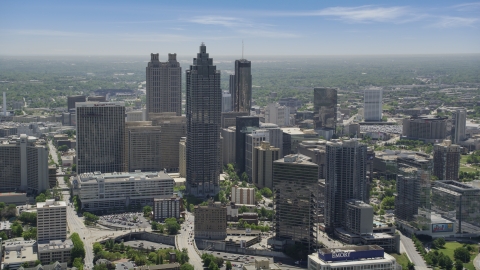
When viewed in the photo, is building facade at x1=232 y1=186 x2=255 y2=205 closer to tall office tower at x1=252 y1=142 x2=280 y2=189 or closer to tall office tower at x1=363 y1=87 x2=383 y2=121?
tall office tower at x1=252 y1=142 x2=280 y2=189

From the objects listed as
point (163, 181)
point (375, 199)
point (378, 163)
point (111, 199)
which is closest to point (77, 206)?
point (111, 199)

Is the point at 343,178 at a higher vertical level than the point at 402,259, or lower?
higher

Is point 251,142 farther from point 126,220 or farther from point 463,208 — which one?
point 463,208

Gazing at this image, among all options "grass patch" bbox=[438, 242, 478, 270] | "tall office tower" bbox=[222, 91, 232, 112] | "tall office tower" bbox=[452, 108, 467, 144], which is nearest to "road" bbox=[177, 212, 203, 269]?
"grass patch" bbox=[438, 242, 478, 270]

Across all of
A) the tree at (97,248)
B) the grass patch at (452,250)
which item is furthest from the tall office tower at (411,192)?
the tree at (97,248)

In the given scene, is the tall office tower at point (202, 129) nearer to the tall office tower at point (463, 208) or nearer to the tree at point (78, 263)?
the tall office tower at point (463, 208)

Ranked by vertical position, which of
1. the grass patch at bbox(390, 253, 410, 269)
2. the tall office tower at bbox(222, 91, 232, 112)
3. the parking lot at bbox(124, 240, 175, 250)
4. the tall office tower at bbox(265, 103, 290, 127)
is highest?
the tall office tower at bbox(222, 91, 232, 112)

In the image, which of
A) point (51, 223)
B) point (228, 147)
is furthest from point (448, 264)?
point (228, 147)

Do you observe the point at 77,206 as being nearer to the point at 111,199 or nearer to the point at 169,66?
the point at 111,199
